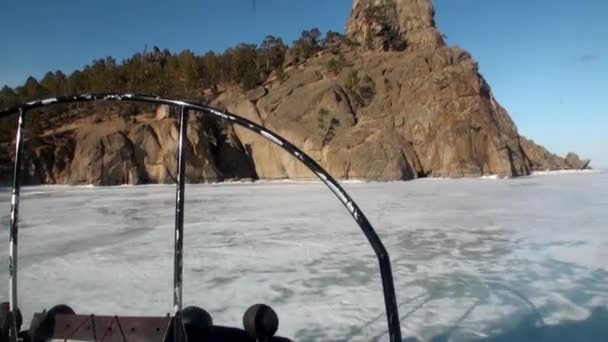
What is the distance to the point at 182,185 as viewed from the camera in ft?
7.13

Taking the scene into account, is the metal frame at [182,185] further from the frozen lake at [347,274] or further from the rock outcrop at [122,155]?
the rock outcrop at [122,155]

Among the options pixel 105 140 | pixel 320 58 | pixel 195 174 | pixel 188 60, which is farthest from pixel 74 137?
pixel 320 58

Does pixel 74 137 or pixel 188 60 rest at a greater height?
pixel 188 60

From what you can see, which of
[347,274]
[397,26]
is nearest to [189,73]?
[397,26]

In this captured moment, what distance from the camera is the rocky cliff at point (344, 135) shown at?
133 ft

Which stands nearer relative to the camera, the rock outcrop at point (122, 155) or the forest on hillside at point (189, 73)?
the rock outcrop at point (122, 155)

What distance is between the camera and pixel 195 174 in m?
40.7

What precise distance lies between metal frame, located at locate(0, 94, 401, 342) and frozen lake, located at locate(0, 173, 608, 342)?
1625mm

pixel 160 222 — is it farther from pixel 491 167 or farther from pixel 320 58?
pixel 320 58

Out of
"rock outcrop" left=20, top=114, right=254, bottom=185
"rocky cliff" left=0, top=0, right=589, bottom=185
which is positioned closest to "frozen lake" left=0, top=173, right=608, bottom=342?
"rocky cliff" left=0, top=0, right=589, bottom=185

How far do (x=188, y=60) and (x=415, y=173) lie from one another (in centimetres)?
3193

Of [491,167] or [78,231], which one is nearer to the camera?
[78,231]

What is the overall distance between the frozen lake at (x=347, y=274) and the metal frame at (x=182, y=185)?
1625 millimetres

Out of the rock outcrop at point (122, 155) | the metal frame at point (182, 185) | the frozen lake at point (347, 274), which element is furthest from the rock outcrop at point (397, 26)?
the metal frame at point (182, 185)
